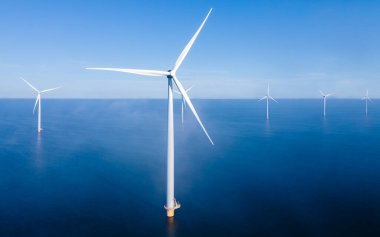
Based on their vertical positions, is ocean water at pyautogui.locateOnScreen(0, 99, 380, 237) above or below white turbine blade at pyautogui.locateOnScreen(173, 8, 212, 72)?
below

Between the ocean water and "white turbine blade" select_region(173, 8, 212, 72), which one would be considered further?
the ocean water

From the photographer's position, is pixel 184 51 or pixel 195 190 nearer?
pixel 184 51

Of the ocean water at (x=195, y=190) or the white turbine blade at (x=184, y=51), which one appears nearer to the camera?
the white turbine blade at (x=184, y=51)

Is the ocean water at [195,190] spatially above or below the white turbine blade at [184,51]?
below

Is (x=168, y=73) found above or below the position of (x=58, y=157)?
above

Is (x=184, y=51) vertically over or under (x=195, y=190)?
over

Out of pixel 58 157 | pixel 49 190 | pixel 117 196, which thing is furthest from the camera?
pixel 58 157

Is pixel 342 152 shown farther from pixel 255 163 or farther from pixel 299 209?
pixel 299 209

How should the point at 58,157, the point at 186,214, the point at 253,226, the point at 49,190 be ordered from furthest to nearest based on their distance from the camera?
the point at 58,157, the point at 49,190, the point at 186,214, the point at 253,226

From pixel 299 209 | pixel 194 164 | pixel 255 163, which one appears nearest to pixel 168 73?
pixel 299 209

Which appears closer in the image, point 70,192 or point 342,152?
point 70,192
